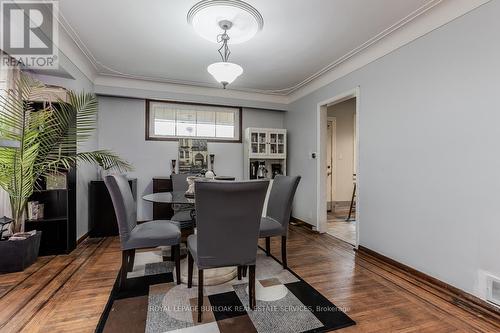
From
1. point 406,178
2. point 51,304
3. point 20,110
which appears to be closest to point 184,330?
point 51,304

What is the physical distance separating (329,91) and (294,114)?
110 cm

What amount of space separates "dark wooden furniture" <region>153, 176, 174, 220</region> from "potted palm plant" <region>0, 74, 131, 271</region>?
1.25 metres

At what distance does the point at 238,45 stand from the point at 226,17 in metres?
0.77

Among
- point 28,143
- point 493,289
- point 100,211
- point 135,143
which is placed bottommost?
point 493,289

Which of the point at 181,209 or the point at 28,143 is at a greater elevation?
the point at 28,143

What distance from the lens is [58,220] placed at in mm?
2943

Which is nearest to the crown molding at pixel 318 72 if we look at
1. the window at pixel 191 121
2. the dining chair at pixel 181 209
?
the window at pixel 191 121

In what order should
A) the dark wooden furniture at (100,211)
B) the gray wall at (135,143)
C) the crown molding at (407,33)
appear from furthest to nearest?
the gray wall at (135,143) → the dark wooden furniture at (100,211) → the crown molding at (407,33)

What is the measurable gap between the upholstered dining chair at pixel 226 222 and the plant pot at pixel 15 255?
1.95 m

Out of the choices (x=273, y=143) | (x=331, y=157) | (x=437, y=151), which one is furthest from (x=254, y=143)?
(x=437, y=151)

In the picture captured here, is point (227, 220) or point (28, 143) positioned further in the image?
point (28, 143)

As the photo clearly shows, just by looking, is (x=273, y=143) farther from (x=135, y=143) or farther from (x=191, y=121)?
(x=135, y=143)

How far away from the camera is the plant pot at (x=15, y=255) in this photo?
2.39m

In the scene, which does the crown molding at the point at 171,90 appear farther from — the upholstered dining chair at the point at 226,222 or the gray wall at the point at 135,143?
the upholstered dining chair at the point at 226,222
